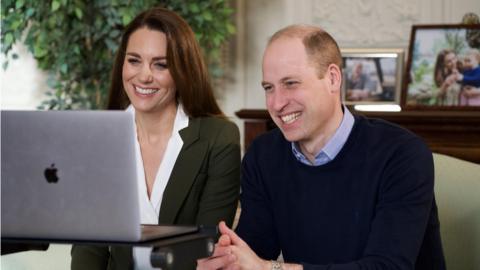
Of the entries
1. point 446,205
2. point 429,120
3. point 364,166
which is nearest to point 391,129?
point 364,166

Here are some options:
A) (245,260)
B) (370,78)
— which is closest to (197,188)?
(245,260)

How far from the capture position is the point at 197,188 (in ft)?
7.79

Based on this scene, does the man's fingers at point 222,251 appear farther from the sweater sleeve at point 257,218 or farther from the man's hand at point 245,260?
the sweater sleeve at point 257,218

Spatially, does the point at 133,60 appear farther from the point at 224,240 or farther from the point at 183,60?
the point at 224,240

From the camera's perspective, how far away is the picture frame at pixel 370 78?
4188 mm

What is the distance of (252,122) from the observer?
3.14 metres

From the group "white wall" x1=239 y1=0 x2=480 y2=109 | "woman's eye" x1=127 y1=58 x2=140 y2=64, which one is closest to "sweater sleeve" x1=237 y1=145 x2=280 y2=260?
"woman's eye" x1=127 y1=58 x2=140 y2=64

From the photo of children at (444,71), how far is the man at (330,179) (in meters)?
1.87

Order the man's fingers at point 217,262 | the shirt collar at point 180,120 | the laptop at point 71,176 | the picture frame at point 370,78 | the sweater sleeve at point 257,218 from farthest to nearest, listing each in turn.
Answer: the picture frame at point 370,78 < the shirt collar at point 180,120 < the sweater sleeve at point 257,218 < the man's fingers at point 217,262 < the laptop at point 71,176

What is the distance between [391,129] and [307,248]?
326mm

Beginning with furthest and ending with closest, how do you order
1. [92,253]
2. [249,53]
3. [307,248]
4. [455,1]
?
[249,53] → [455,1] → [92,253] → [307,248]

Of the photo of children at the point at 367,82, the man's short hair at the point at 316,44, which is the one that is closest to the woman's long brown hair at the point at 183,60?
the man's short hair at the point at 316,44

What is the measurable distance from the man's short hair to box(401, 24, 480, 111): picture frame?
182 centimetres

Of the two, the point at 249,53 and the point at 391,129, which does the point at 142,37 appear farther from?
the point at 249,53
